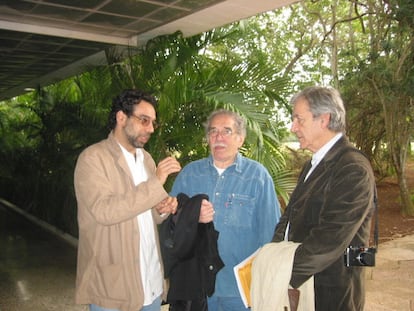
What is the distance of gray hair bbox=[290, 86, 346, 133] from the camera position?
1.83 m

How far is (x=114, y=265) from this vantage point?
1893 millimetres

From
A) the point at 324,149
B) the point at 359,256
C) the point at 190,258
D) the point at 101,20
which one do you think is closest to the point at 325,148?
the point at 324,149

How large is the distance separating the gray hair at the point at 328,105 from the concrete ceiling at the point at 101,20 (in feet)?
9.33

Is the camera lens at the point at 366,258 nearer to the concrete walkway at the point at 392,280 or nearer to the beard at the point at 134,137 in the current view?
the beard at the point at 134,137

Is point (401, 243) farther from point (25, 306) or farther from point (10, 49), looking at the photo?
point (10, 49)

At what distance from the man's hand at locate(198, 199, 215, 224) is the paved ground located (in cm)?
234

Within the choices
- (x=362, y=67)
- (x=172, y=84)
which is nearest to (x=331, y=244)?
(x=172, y=84)

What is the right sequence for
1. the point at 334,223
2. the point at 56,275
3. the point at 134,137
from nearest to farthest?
the point at 334,223
the point at 134,137
the point at 56,275

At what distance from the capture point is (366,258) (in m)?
1.72

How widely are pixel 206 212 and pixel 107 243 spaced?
0.55 metres

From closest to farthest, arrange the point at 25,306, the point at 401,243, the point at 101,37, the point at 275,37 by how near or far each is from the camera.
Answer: the point at 25,306, the point at 101,37, the point at 401,243, the point at 275,37

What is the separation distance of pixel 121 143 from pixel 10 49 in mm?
5575

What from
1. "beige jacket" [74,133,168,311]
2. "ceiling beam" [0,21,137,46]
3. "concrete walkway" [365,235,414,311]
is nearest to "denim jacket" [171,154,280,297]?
"beige jacket" [74,133,168,311]

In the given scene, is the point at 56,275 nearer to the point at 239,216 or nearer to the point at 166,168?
the point at 239,216
